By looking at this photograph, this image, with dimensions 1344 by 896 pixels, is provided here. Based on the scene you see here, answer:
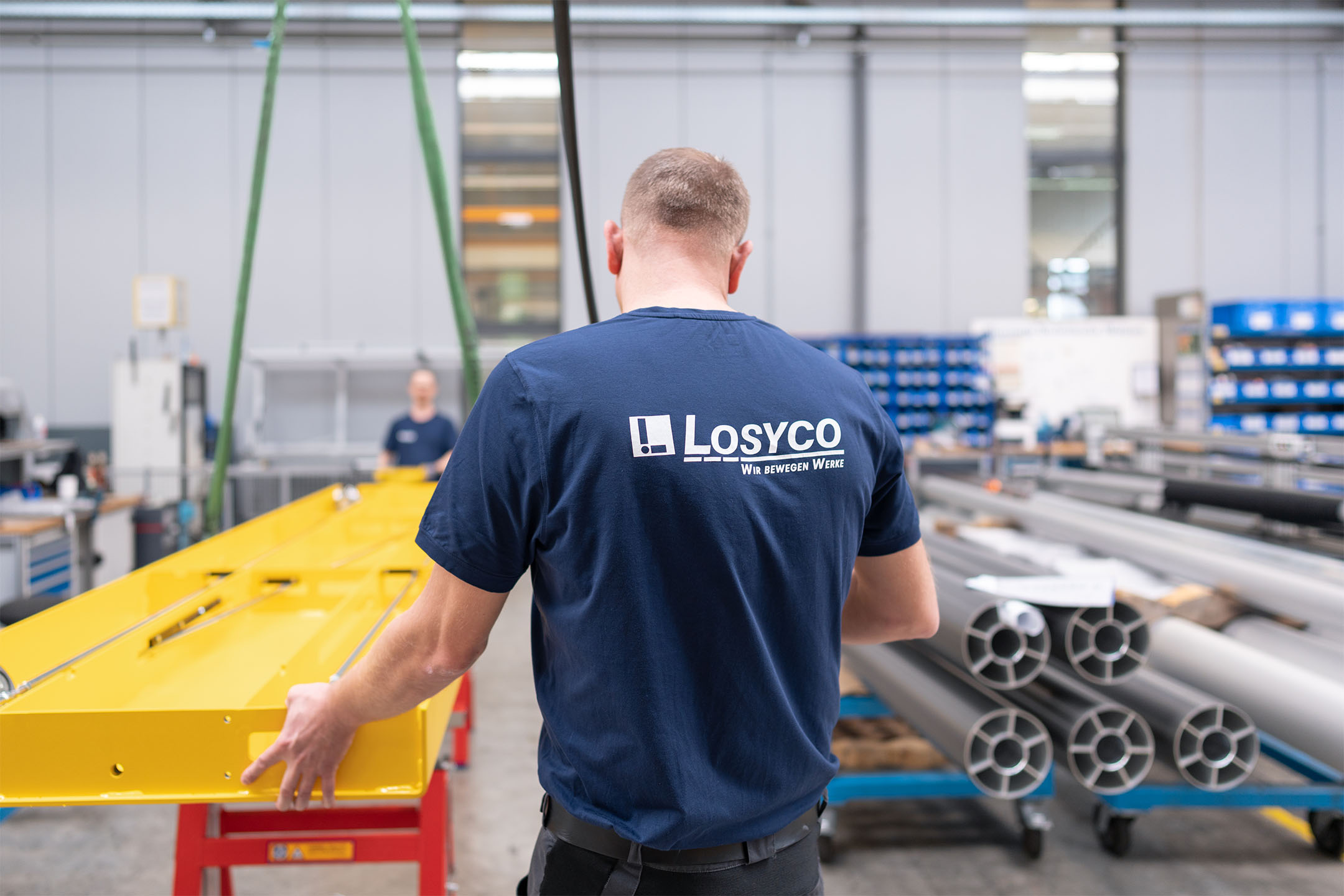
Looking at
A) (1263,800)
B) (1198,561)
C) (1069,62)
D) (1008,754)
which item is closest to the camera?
(1008,754)

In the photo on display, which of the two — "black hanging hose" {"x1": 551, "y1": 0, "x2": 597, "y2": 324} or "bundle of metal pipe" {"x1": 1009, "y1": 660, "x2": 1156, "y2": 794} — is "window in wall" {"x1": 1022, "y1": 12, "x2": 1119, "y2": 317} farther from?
"black hanging hose" {"x1": 551, "y1": 0, "x2": 597, "y2": 324}

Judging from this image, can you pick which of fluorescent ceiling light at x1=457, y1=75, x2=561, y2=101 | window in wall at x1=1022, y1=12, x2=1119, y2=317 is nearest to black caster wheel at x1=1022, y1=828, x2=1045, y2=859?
window in wall at x1=1022, y1=12, x2=1119, y2=317

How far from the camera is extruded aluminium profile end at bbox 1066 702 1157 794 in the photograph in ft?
6.81

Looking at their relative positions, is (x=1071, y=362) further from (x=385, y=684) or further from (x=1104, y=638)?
(x=385, y=684)

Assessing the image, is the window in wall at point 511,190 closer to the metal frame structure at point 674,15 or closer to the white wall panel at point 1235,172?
the metal frame structure at point 674,15

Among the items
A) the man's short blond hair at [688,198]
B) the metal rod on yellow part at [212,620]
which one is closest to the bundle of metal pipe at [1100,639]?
the man's short blond hair at [688,198]

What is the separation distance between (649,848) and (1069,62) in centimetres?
918

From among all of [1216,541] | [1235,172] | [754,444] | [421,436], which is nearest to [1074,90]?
[1235,172]

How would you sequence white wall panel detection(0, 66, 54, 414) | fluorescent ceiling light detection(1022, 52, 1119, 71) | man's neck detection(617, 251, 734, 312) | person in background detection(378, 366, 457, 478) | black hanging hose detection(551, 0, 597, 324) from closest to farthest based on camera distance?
man's neck detection(617, 251, 734, 312) → black hanging hose detection(551, 0, 597, 324) → person in background detection(378, 366, 457, 478) → white wall panel detection(0, 66, 54, 414) → fluorescent ceiling light detection(1022, 52, 1119, 71)

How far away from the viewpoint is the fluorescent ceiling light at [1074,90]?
8055 millimetres

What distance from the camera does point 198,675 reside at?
1312mm

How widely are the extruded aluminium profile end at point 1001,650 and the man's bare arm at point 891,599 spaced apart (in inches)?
39.5

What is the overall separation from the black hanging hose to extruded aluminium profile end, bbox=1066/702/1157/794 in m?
1.62

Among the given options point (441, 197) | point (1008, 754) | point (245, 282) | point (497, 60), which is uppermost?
point (497, 60)
